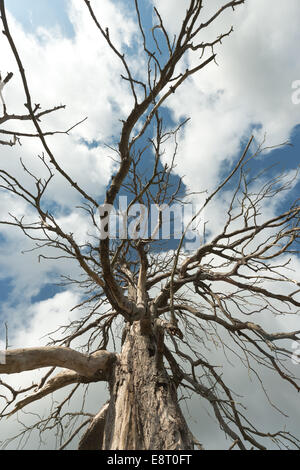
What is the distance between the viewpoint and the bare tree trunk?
4.98 feet

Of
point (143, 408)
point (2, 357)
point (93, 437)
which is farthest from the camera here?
point (93, 437)

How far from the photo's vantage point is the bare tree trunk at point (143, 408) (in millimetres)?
1519

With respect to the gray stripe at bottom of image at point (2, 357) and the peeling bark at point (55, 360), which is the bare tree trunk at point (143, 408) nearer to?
the peeling bark at point (55, 360)

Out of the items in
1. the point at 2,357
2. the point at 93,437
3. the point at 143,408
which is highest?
the point at 2,357

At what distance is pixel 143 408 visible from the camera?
1.72m

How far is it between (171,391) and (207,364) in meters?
0.94

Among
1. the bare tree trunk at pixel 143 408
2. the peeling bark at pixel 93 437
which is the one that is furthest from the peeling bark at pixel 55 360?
the peeling bark at pixel 93 437

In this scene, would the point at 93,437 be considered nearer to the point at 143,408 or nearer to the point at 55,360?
the point at 143,408

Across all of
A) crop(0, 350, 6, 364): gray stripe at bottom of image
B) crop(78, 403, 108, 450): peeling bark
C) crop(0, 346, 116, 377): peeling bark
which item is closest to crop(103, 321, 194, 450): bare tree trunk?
crop(0, 346, 116, 377): peeling bark

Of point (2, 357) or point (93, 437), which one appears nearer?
point (2, 357)

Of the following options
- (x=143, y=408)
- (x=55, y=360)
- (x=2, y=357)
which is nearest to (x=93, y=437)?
(x=143, y=408)

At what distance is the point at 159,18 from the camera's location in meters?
1.22

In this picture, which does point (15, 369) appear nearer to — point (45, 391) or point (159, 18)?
point (45, 391)

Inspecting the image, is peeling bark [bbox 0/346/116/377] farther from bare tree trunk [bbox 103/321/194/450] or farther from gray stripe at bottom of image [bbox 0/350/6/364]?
bare tree trunk [bbox 103/321/194/450]
